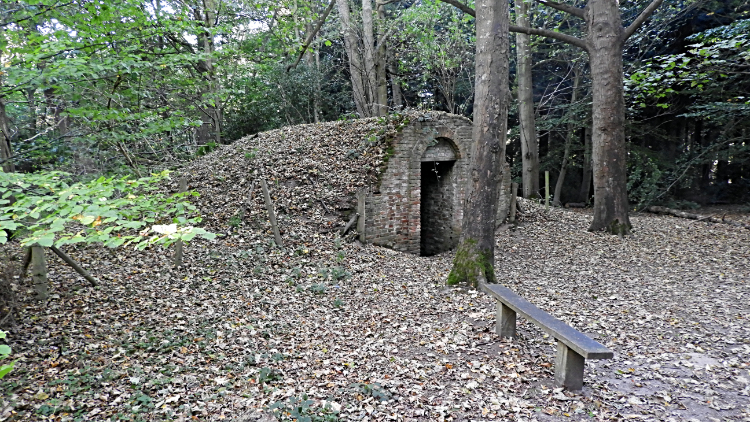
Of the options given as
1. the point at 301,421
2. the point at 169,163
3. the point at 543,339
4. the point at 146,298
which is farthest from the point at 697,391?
the point at 169,163

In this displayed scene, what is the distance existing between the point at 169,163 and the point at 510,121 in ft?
54.2

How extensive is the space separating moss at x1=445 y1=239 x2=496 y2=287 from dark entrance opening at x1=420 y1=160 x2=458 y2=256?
405 centimetres

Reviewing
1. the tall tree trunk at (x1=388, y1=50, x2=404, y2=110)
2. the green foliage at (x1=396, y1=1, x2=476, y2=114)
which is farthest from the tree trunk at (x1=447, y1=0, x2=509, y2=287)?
the tall tree trunk at (x1=388, y1=50, x2=404, y2=110)

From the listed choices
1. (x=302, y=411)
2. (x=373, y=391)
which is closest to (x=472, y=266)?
(x=373, y=391)

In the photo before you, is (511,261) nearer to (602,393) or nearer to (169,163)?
(602,393)

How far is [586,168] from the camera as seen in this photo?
19.2 meters

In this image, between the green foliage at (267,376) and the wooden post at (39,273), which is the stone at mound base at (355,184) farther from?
the green foliage at (267,376)

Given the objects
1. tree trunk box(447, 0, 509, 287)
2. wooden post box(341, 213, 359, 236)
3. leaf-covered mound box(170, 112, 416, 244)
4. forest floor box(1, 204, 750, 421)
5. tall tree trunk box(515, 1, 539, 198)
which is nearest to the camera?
forest floor box(1, 204, 750, 421)

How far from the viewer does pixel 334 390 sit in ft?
12.9

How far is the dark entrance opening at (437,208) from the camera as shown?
10.6 m

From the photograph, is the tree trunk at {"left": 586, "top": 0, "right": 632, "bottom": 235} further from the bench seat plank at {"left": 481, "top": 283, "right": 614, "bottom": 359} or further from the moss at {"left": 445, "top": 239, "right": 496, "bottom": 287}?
the bench seat plank at {"left": 481, "top": 283, "right": 614, "bottom": 359}

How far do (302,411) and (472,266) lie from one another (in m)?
3.72

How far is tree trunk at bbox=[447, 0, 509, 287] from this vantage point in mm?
6051

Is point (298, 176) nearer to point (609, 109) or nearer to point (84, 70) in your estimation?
point (84, 70)
